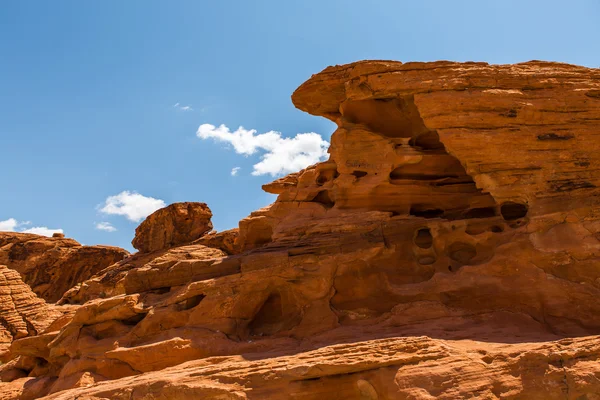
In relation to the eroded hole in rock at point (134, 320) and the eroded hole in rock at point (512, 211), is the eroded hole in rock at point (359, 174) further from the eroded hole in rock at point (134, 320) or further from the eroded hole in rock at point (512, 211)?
the eroded hole in rock at point (134, 320)

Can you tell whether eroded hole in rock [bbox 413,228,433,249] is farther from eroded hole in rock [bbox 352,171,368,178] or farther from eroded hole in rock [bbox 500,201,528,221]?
eroded hole in rock [bbox 352,171,368,178]

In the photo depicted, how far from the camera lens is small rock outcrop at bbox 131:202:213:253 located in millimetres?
31422

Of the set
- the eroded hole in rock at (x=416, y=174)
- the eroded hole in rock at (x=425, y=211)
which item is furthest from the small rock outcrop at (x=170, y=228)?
the eroded hole in rock at (x=425, y=211)

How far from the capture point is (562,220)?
9633mm

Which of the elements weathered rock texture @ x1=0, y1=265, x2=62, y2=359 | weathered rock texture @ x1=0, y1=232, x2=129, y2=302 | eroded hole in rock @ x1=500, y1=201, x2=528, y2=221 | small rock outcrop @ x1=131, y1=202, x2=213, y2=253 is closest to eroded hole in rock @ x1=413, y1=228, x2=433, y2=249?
eroded hole in rock @ x1=500, y1=201, x2=528, y2=221

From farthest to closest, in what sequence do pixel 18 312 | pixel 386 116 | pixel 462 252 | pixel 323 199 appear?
1. pixel 18 312
2. pixel 323 199
3. pixel 386 116
4. pixel 462 252

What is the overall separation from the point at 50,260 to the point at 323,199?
96.7 ft

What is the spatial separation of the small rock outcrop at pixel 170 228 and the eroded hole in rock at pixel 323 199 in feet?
65.0

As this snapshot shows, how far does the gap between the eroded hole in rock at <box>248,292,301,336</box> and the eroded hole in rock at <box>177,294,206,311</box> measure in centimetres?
148

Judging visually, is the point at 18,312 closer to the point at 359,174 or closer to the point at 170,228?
the point at 170,228

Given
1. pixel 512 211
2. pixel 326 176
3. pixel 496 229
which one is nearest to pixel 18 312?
pixel 326 176

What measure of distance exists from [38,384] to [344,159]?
10220 millimetres

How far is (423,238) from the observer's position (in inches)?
448

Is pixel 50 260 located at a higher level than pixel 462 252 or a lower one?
higher
